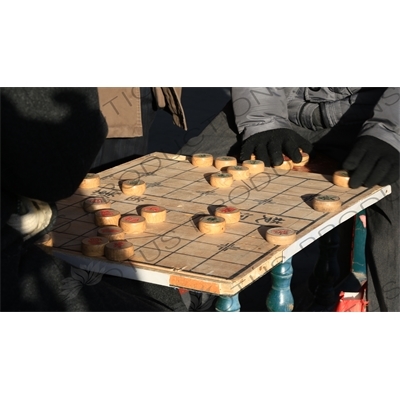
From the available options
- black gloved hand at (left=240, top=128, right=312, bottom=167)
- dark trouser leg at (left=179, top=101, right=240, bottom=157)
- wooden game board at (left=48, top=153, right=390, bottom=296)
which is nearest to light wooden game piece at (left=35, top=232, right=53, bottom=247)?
wooden game board at (left=48, top=153, right=390, bottom=296)

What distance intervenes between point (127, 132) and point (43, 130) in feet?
6.36

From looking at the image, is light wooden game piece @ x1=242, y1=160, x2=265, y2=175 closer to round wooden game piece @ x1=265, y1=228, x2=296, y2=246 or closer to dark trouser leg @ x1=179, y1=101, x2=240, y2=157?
dark trouser leg @ x1=179, y1=101, x2=240, y2=157

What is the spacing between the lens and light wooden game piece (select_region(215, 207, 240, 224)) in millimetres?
2769

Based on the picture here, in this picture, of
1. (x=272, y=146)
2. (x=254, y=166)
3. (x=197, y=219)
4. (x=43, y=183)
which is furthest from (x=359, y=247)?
(x=43, y=183)

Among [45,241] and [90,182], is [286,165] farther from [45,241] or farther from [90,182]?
[45,241]

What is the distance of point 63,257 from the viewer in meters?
2.55

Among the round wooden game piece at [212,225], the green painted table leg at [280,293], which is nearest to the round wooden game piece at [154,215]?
the round wooden game piece at [212,225]

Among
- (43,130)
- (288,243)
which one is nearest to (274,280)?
(288,243)

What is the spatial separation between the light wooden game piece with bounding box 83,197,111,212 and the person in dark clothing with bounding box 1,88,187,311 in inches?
20.0

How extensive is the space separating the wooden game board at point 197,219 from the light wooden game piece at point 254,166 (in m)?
0.04

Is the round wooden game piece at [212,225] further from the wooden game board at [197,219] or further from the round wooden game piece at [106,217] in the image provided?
the round wooden game piece at [106,217]

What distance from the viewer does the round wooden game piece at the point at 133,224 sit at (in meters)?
2.70

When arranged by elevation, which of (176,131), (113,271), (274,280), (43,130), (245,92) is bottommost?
(176,131)

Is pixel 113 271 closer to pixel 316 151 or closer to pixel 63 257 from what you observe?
pixel 63 257
